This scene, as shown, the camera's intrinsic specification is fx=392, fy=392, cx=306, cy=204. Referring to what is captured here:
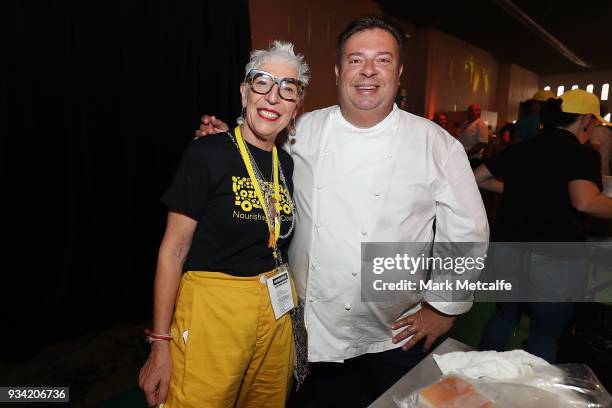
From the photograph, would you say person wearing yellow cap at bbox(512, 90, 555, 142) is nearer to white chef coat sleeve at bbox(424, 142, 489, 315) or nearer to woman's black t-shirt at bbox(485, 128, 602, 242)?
woman's black t-shirt at bbox(485, 128, 602, 242)

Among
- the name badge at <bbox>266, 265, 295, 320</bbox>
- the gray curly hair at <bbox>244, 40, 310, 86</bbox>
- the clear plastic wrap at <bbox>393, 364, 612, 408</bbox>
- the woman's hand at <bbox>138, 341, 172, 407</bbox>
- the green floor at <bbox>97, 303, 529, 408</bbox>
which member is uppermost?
the gray curly hair at <bbox>244, 40, 310, 86</bbox>

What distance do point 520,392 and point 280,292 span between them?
2.50 ft

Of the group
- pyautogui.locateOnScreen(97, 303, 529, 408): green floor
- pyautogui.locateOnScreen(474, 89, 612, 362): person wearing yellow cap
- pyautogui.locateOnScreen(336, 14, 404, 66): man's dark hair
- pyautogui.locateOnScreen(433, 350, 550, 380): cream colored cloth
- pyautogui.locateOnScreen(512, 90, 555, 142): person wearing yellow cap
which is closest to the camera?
pyautogui.locateOnScreen(433, 350, 550, 380): cream colored cloth

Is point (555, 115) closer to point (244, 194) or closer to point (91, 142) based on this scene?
point (244, 194)

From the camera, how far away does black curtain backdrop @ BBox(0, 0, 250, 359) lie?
261 centimetres

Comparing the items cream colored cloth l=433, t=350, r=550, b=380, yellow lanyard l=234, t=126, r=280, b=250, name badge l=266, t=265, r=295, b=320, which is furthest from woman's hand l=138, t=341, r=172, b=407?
cream colored cloth l=433, t=350, r=550, b=380

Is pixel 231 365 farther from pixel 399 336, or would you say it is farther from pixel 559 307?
pixel 559 307

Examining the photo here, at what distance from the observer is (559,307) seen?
2102 millimetres

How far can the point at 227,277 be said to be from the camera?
1298 mm

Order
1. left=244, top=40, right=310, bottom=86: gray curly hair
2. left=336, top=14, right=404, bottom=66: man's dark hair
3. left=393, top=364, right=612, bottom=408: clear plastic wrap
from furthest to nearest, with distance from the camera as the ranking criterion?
left=336, top=14, right=404, bottom=66: man's dark hair → left=244, top=40, right=310, bottom=86: gray curly hair → left=393, top=364, right=612, bottom=408: clear plastic wrap

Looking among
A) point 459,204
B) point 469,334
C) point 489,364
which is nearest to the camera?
point 489,364

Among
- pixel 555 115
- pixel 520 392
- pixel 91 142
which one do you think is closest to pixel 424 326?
pixel 520 392

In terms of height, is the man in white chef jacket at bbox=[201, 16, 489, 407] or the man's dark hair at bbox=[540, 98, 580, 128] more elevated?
the man's dark hair at bbox=[540, 98, 580, 128]

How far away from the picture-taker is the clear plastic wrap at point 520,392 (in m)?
0.95
